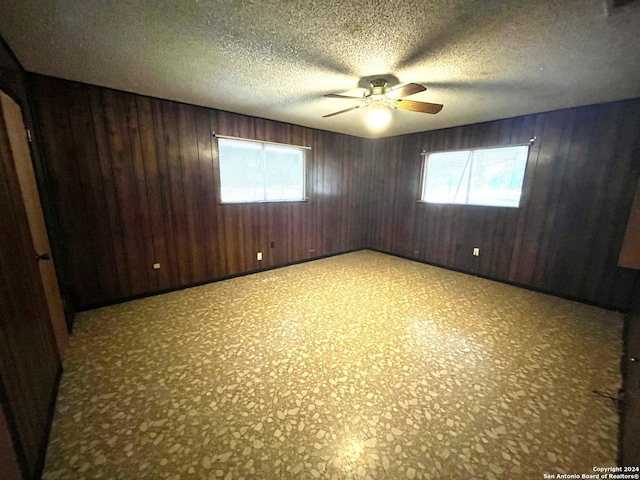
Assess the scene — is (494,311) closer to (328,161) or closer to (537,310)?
(537,310)

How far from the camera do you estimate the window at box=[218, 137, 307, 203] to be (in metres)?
3.55

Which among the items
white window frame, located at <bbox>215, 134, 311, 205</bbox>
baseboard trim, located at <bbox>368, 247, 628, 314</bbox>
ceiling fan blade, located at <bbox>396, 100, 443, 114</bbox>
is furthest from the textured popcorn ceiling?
baseboard trim, located at <bbox>368, 247, 628, 314</bbox>

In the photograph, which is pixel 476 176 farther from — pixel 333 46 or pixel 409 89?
pixel 333 46

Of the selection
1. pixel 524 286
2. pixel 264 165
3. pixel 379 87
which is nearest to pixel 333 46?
pixel 379 87

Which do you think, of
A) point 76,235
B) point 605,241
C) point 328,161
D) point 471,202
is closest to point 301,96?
point 328,161

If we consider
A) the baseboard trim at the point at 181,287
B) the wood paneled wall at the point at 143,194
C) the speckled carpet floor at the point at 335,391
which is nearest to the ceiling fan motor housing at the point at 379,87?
the wood paneled wall at the point at 143,194

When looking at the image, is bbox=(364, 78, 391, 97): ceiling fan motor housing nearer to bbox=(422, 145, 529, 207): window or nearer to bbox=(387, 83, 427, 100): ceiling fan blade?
bbox=(387, 83, 427, 100): ceiling fan blade

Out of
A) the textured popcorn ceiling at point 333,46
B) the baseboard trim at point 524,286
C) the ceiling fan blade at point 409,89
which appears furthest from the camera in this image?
the baseboard trim at point 524,286

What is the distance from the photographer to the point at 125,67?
83.5 inches

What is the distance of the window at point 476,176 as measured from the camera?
3.52 m

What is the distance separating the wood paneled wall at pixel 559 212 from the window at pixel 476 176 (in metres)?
0.13

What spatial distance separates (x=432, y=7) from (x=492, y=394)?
2452 mm

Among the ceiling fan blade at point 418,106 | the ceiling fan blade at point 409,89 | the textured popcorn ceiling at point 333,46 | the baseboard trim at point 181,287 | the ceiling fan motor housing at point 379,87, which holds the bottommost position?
the baseboard trim at point 181,287

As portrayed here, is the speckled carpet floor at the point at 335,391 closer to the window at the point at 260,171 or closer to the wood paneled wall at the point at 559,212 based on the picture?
the wood paneled wall at the point at 559,212
